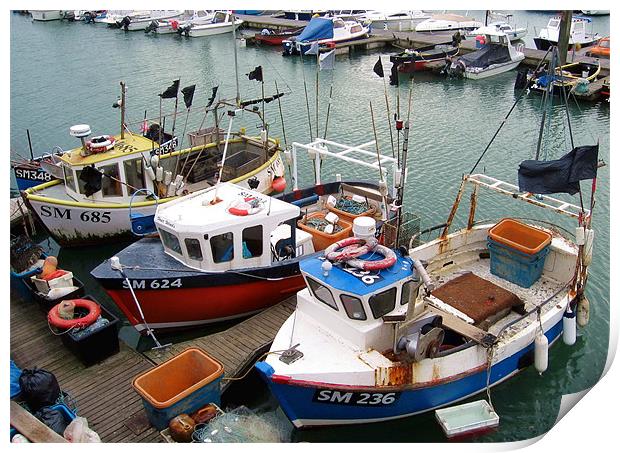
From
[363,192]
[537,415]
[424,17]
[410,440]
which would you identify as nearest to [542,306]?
[537,415]

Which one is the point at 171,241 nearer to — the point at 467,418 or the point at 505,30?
the point at 467,418

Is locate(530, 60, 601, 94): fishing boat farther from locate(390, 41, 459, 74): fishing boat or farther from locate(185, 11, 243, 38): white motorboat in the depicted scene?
locate(185, 11, 243, 38): white motorboat

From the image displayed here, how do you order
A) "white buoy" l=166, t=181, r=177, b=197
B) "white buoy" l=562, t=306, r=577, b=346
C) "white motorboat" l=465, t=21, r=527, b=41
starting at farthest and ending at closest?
"white motorboat" l=465, t=21, r=527, b=41
"white buoy" l=166, t=181, r=177, b=197
"white buoy" l=562, t=306, r=577, b=346

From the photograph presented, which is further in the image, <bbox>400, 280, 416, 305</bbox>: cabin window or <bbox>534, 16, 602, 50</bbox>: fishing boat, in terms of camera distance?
<bbox>534, 16, 602, 50</bbox>: fishing boat

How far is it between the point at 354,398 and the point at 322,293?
1548 mm

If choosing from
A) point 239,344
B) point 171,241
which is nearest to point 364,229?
point 239,344

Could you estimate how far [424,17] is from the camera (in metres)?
45.0

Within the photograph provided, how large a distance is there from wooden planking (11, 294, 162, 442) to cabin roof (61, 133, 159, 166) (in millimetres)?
4012

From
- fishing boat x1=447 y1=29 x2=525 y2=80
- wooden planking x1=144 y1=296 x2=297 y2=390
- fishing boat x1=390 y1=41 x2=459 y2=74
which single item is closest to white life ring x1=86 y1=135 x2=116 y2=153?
wooden planking x1=144 y1=296 x2=297 y2=390

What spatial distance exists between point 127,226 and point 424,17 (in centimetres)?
3671

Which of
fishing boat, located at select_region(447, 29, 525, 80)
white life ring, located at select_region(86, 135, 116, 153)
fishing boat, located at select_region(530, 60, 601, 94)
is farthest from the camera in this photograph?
fishing boat, located at select_region(447, 29, 525, 80)

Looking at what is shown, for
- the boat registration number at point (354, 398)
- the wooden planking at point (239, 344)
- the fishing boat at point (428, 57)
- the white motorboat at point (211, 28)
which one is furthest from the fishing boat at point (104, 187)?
the white motorboat at point (211, 28)

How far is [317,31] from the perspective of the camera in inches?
1294

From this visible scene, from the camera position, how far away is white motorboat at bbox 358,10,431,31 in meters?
44.2
